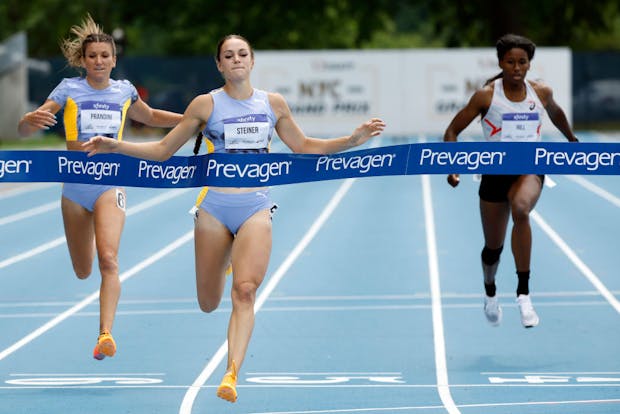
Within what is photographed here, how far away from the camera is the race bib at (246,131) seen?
7738mm

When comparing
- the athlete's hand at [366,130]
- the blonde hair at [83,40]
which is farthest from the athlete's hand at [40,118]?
the athlete's hand at [366,130]

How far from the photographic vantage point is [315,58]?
1609 inches

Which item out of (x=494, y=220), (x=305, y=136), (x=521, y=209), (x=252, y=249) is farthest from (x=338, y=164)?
(x=494, y=220)

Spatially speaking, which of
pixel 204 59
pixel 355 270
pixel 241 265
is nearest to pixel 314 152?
pixel 241 265

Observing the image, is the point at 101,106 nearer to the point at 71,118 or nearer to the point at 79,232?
the point at 71,118

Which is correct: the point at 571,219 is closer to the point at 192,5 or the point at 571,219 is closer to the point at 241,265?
the point at 241,265

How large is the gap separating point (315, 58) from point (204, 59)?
13.4 feet

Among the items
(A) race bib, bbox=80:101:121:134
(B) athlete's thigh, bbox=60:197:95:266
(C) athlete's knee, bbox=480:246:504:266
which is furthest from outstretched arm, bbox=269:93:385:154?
(C) athlete's knee, bbox=480:246:504:266

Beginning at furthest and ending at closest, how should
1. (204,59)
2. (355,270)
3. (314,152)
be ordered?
(204,59) → (355,270) → (314,152)

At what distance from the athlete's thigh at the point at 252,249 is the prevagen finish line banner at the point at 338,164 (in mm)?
393

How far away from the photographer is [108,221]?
8.75 meters

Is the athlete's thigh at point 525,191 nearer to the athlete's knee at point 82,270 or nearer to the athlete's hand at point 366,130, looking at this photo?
the athlete's hand at point 366,130

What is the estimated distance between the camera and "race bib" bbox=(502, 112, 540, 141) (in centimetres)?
942

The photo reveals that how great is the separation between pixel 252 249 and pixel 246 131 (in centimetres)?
65
